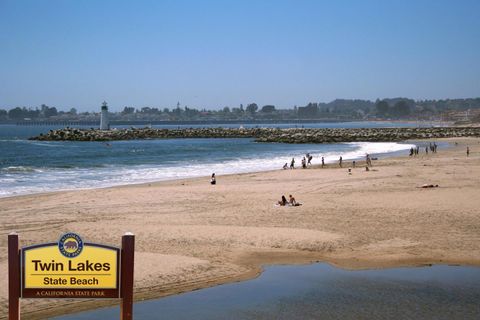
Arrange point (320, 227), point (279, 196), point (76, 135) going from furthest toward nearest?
point (76, 135) < point (279, 196) < point (320, 227)

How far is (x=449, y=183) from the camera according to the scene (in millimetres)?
25219

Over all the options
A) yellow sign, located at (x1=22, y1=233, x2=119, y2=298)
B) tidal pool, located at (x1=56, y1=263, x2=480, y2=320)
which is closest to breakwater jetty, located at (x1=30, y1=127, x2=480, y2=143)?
tidal pool, located at (x1=56, y1=263, x2=480, y2=320)

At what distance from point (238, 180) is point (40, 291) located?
23.6 m

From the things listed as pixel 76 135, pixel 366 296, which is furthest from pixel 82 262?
pixel 76 135

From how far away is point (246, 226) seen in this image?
52.9ft

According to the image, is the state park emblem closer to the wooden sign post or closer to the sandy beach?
the wooden sign post

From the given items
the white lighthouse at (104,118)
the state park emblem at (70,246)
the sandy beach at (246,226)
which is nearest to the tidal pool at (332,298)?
the sandy beach at (246,226)

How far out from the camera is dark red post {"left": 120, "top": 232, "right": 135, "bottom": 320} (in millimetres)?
6336

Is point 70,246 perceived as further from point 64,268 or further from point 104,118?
point 104,118

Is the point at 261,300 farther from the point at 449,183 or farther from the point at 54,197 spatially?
the point at 449,183

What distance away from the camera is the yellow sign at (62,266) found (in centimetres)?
625

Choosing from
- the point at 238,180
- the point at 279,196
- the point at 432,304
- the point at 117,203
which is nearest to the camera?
the point at 432,304

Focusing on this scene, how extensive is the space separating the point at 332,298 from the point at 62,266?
5445 mm

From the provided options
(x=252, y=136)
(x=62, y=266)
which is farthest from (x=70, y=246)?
(x=252, y=136)
